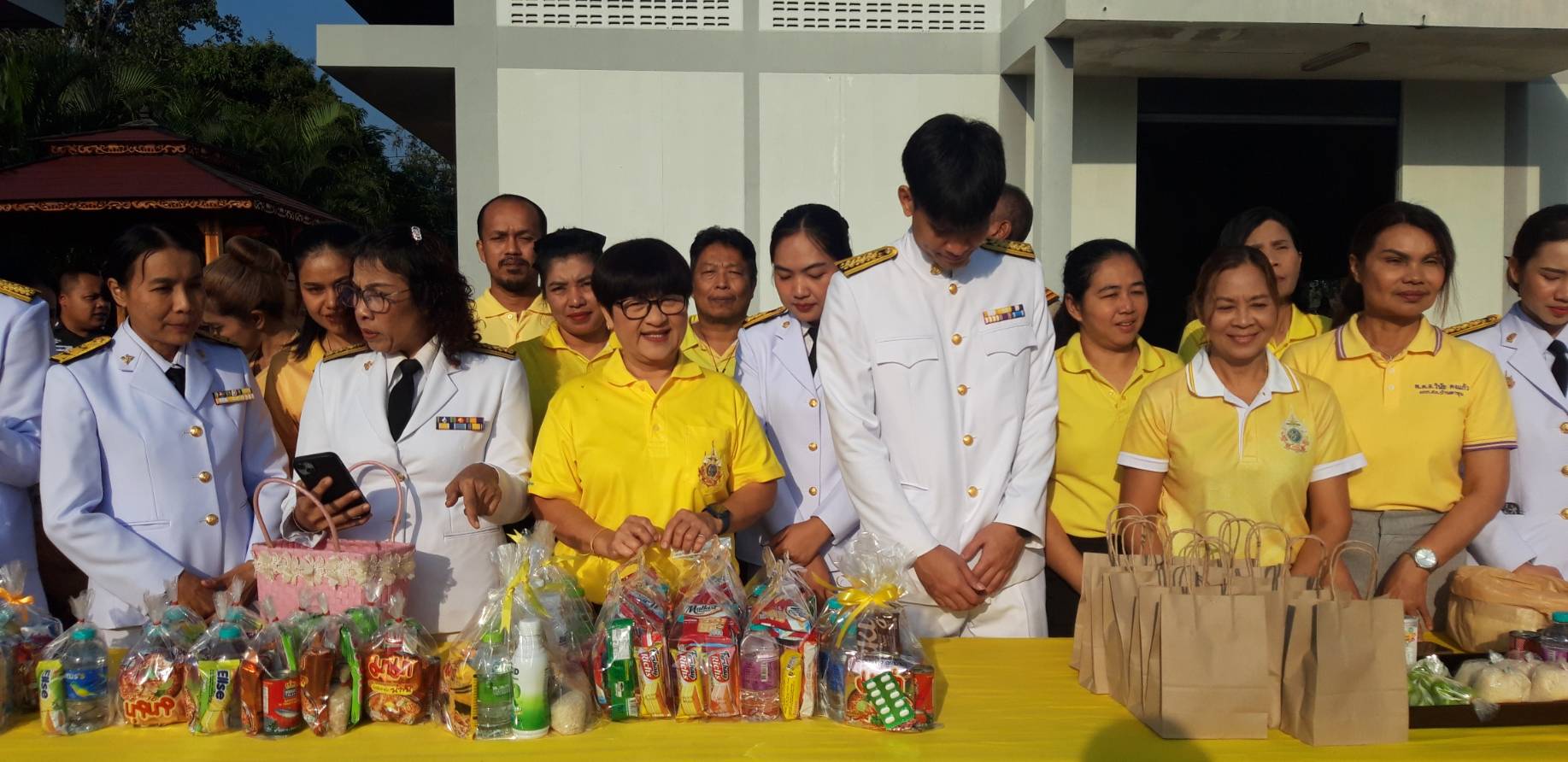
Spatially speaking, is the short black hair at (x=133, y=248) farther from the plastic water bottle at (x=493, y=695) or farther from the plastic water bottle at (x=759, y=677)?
the plastic water bottle at (x=759, y=677)

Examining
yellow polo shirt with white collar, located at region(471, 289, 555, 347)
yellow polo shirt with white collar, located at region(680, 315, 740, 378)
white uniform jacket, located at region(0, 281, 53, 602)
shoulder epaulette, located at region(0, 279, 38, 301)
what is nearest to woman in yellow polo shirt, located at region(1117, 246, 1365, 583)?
yellow polo shirt with white collar, located at region(680, 315, 740, 378)

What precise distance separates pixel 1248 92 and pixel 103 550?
35.9 feet

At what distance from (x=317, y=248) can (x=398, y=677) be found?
2.01 meters

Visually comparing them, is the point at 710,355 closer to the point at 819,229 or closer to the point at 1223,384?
the point at 819,229

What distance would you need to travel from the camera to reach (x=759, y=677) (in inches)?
87.4

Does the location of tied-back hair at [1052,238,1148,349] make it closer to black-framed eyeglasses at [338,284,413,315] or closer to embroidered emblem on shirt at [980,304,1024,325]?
embroidered emblem on shirt at [980,304,1024,325]

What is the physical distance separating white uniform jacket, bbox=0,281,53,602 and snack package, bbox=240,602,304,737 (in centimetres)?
142

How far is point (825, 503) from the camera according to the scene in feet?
11.6

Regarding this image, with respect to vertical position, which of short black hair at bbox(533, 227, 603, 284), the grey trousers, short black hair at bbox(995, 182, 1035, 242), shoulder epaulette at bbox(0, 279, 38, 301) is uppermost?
short black hair at bbox(995, 182, 1035, 242)

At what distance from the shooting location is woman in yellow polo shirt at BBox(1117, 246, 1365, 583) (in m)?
2.99

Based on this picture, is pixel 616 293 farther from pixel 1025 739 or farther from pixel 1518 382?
pixel 1518 382

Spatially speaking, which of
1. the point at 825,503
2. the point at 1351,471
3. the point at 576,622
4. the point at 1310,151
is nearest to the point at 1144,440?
the point at 1351,471

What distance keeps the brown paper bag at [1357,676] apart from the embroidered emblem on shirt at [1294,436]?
95 cm

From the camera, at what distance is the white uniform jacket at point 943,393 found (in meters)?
3.03
